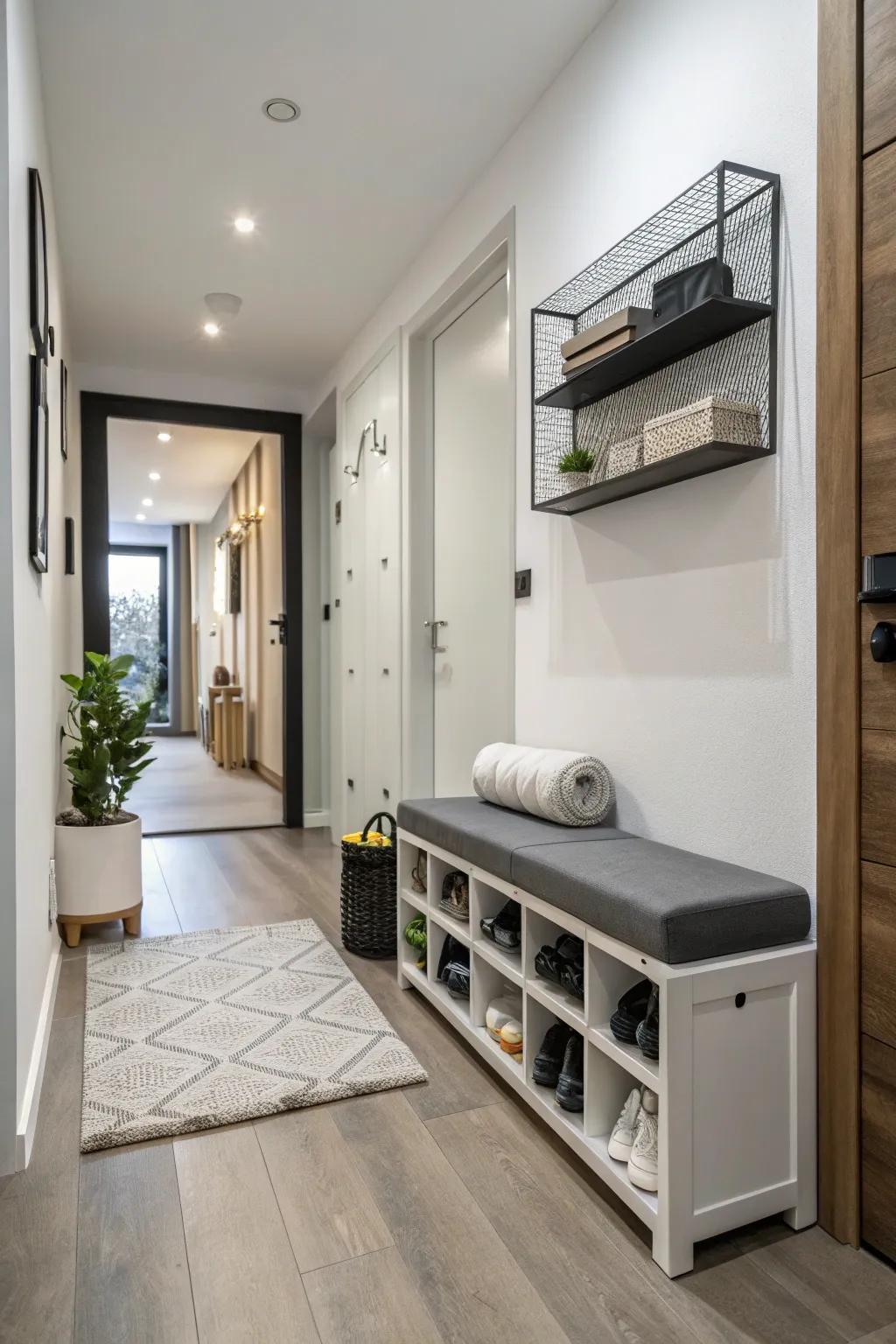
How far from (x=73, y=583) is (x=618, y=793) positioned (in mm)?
3259

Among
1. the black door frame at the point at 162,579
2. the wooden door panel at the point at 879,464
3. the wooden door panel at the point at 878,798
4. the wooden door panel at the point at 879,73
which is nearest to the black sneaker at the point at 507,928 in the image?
the wooden door panel at the point at 878,798

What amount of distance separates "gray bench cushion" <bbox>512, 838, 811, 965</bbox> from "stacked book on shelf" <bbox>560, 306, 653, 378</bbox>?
40.6 inches

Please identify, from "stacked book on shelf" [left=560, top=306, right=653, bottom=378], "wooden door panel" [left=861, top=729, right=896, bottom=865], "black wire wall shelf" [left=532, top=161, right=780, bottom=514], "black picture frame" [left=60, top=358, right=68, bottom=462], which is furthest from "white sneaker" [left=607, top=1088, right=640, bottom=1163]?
"black picture frame" [left=60, top=358, right=68, bottom=462]

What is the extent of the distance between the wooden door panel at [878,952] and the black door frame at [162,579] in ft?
33.6

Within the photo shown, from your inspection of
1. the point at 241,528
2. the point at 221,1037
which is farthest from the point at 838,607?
the point at 241,528

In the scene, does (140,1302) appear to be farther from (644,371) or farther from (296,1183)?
(644,371)

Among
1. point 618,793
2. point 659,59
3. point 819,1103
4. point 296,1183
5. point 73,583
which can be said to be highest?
point 659,59

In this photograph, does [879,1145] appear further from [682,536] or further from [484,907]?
[682,536]

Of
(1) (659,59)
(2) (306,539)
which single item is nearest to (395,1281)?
(1) (659,59)

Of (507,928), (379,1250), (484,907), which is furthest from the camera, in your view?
(484,907)

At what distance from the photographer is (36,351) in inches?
81.8

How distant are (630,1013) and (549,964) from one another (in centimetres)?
27

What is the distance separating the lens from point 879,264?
1.31 m

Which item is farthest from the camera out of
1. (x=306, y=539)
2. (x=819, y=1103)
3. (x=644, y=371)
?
(x=306, y=539)
